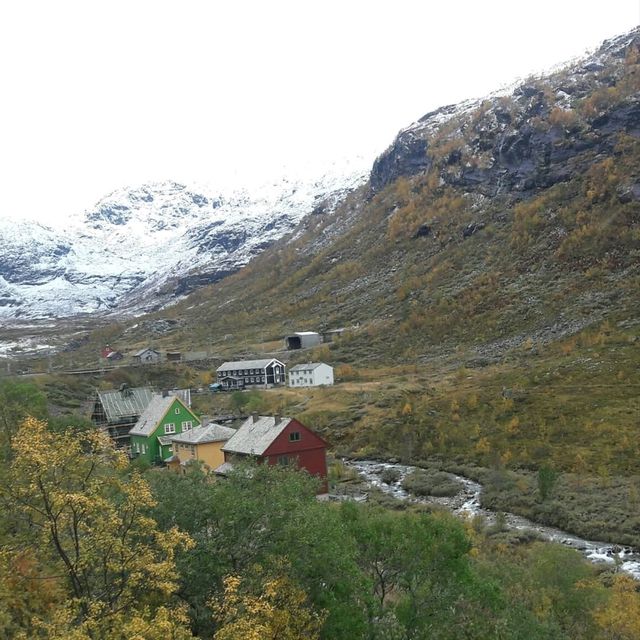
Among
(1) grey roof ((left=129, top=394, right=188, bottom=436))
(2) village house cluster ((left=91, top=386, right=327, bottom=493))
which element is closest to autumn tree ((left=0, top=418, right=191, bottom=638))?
(2) village house cluster ((left=91, top=386, right=327, bottom=493))

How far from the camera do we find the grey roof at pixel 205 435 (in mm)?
48662

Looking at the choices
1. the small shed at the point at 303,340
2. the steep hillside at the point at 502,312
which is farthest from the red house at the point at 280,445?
the small shed at the point at 303,340

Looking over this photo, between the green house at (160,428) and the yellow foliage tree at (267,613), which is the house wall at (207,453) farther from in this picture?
the yellow foliage tree at (267,613)

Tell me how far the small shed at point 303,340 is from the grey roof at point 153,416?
68758mm

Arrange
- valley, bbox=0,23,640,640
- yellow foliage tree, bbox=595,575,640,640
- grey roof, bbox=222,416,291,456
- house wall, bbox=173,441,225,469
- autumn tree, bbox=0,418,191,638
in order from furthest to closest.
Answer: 1. house wall, bbox=173,441,225,469
2. grey roof, bbox=222,416,291,456
3. yellow foliage tree, bbox=595,575,640,640
4. valley, bbox=0,23,640,640
5. autumn tree, bbox=0,418,191,638

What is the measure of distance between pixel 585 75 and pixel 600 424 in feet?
475

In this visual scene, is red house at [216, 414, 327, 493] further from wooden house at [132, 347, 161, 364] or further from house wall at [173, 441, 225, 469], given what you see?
wooden house at [132, 347, 161, 364]

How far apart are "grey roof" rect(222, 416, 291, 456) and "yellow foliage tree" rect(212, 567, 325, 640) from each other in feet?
87.7

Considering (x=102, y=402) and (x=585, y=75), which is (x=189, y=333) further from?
(x=585, y=75)

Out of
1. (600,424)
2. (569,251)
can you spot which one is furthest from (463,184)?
(600,424)

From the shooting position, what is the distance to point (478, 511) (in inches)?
1734

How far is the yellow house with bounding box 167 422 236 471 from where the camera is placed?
158 feet

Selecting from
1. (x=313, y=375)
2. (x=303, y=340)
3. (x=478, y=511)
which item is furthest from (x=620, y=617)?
(x=303, y=340)

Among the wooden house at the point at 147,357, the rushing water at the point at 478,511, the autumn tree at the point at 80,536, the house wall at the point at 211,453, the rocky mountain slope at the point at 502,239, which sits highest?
the rocky mountain slope at the point at 502,239
